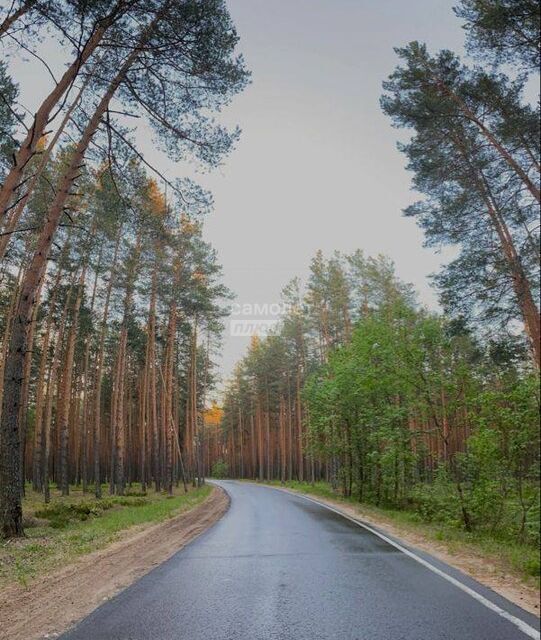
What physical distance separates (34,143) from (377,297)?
90.2 feet

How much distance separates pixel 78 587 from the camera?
6.28 m

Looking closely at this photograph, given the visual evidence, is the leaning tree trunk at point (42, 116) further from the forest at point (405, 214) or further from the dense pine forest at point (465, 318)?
the dense pine forest at point (465, 318)

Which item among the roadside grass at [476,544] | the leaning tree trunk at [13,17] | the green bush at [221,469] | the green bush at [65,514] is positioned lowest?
the green bush at [221,469]

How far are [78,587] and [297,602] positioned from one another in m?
3.26

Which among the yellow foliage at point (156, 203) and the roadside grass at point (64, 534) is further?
the yellow foliage at point (156, 203)

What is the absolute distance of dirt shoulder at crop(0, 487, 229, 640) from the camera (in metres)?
4.76

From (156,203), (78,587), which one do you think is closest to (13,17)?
(156,203)

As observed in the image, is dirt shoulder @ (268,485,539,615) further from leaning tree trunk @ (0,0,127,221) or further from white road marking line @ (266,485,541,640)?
A: leaning tree trunk @ (0,0,127,221)

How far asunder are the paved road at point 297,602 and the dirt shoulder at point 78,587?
29 centimetres

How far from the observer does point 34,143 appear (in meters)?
8.91

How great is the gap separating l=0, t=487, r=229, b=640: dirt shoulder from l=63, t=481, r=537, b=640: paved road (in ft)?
0.96

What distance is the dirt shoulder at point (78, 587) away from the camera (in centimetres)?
476

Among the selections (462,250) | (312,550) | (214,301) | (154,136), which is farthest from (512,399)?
(214,301)

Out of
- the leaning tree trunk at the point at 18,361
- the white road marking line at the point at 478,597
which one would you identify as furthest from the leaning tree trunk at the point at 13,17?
the white road marking line at the point at 478,597
